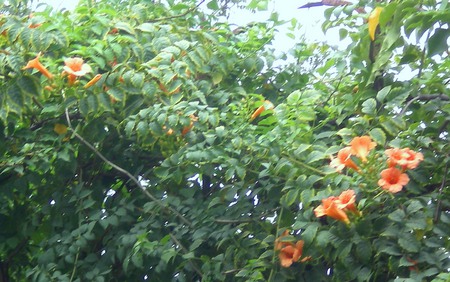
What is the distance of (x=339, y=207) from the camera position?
9.53 ft

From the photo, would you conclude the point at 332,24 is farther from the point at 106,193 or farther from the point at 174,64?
the point at 106,193

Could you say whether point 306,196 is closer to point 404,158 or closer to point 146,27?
point 404,158

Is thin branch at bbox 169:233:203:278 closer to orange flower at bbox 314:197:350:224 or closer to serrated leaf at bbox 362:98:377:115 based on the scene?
orange flower at bbox 314:197:350:224

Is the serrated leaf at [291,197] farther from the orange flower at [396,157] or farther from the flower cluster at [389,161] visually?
the orange flower at [396,157]

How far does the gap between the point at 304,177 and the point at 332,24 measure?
0.66 metres

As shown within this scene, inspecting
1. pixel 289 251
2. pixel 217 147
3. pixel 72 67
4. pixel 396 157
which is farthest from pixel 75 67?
pixel 396 157

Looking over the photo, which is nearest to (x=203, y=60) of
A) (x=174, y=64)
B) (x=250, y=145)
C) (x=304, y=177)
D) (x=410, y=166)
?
(x=174, y=64)

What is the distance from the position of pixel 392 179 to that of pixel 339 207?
194 millimetres

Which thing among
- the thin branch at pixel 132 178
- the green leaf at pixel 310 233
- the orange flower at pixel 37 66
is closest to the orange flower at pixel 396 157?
the green leaf at pixel 310 233

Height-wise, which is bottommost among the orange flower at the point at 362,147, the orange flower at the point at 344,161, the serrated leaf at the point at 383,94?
the orange flower at the point at 344,161

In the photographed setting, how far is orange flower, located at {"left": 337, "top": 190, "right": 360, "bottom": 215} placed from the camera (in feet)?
9.55

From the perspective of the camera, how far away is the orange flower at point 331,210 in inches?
115

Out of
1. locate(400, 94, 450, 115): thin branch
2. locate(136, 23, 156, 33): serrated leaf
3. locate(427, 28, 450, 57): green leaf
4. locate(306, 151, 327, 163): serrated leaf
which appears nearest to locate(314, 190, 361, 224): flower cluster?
locate(306, 151, 327, 163): serrated leaf

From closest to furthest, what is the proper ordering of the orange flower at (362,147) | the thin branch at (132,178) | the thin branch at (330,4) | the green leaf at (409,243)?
1. the green leaf at (409,243)
2. the orange flower at (362,147)
3. the thin branch at (132,178)
4. the thin branch at (330,4)
